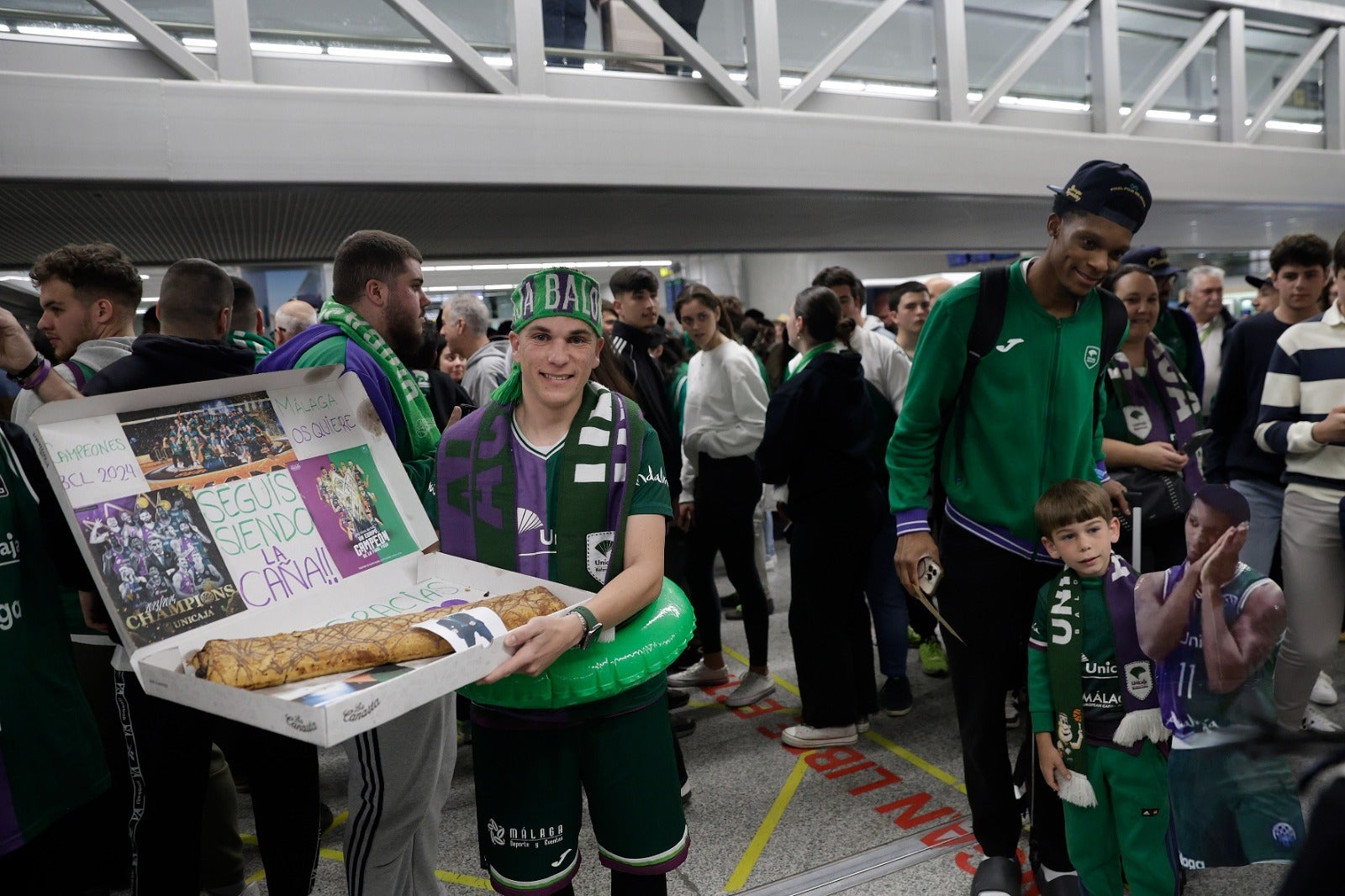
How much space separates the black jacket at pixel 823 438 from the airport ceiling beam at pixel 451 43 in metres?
2.80

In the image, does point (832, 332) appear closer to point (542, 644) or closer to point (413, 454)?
point (413, 454)

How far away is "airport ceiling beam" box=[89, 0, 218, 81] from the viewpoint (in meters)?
4.09

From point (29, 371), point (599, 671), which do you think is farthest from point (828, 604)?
point (29, 371)

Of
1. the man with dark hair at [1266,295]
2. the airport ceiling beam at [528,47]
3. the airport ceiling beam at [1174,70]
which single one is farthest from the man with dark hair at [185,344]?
the airport ceiling beam at [1174,70]

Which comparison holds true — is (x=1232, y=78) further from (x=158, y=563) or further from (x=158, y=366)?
(x=158, y=563)

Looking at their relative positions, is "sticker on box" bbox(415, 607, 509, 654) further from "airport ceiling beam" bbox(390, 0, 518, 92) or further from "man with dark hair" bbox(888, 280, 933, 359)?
"airport ceiling beam" bbox(390, 0, 518, 92)

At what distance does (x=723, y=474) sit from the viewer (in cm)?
413

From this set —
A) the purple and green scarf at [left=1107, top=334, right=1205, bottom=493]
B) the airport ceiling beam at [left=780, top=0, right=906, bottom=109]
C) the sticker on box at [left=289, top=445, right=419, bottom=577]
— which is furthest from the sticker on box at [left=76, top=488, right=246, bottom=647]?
the airport ceiling beam at [left=780, top=0, right=906, bottom=109]

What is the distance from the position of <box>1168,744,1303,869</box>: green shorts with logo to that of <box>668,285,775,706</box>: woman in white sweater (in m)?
2.34

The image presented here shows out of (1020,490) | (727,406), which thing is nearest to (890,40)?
(727,406)

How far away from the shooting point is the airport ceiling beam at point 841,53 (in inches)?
230

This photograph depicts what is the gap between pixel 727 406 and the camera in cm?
415

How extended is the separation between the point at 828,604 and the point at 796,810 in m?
0.84

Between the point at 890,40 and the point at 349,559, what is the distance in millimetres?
6460
